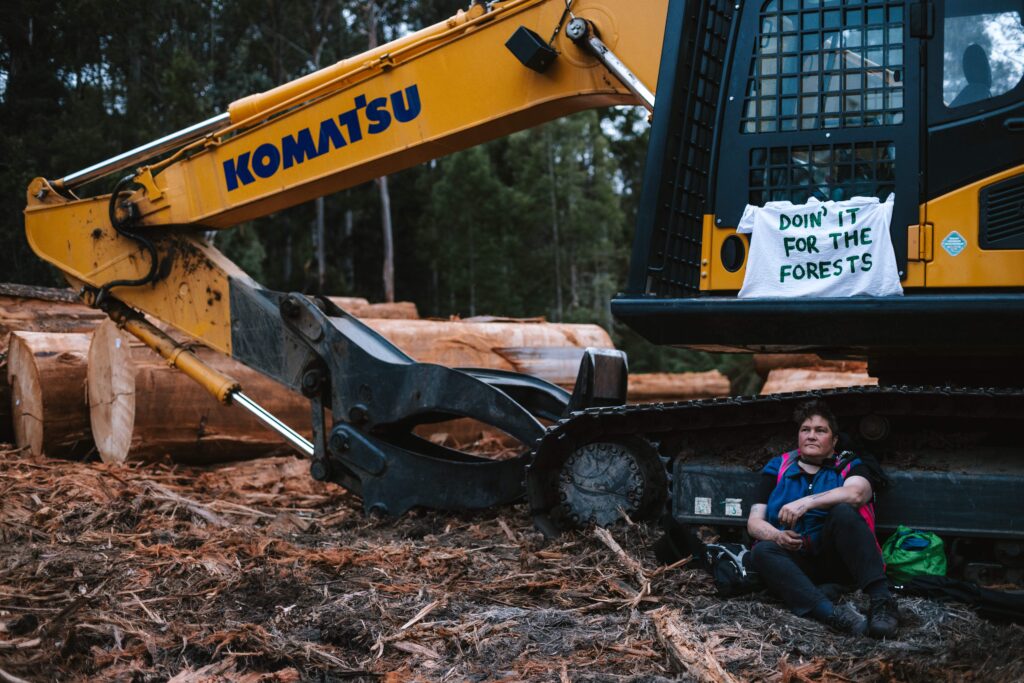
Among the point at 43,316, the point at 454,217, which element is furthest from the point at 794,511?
the point at 454,217

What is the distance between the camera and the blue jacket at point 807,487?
181 inches

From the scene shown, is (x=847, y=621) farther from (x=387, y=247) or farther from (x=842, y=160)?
(x=387, y=247)

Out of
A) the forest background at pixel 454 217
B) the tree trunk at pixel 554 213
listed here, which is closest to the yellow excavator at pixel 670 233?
the forest background at pixel 454 217

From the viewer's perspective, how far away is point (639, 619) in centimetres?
416

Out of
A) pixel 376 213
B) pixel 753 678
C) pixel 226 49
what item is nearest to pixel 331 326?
pixel 753 678

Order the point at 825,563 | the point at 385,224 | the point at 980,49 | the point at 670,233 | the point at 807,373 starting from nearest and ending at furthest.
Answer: the point at 980,49 < the point at 825,563 < the point at 670,233 < the point at 807,373 < the point at 385,224

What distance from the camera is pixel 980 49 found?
4.43 m

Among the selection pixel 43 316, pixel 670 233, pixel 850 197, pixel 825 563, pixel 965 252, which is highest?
pixel 850 197

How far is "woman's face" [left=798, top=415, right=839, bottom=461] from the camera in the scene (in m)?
4.59

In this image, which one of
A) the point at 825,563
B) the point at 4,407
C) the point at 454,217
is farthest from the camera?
the point at 454,217

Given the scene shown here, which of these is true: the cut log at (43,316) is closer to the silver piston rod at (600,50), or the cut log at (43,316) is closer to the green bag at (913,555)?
the silver piston rod at (600,50)

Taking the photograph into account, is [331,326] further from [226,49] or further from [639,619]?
[226,49]

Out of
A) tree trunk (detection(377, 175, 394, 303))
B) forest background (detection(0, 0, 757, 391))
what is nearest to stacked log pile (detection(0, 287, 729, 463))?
forest background (detection(0, 0, 757, 391))

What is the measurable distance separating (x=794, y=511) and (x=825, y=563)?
0.83 feet
